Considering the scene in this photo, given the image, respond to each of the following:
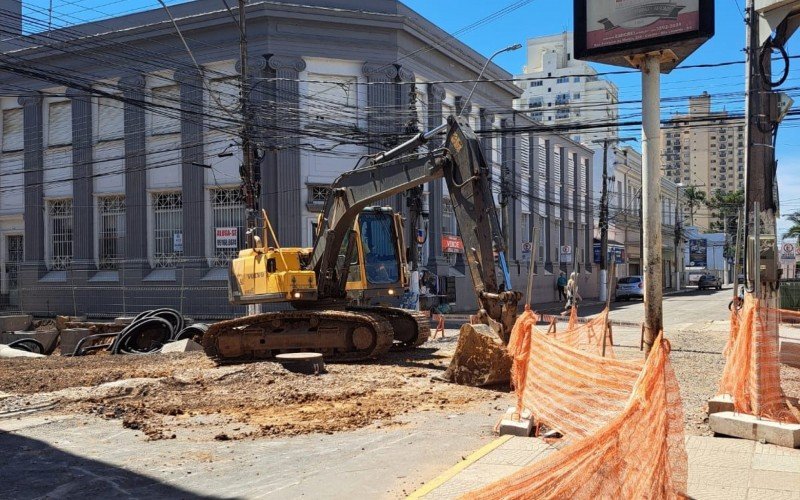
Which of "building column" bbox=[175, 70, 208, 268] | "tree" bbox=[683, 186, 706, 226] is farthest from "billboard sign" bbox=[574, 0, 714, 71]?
"tree" bbox=[683, 186, 706, 226]

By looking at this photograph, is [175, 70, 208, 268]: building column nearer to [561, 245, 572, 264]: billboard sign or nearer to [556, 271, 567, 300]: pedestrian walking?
[556, 271, 567, 300]: pedestrian walking

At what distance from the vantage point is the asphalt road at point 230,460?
6211mm

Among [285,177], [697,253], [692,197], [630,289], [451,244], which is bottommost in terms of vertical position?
[630,289]

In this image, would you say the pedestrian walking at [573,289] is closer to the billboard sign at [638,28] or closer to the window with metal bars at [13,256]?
the billboard sign at [638,28]

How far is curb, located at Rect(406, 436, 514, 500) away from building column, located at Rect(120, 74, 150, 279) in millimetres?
25402

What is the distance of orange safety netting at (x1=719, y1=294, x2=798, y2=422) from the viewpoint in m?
7.50

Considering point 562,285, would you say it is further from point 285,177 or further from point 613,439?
point 613,439

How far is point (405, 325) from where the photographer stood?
16.0 meters

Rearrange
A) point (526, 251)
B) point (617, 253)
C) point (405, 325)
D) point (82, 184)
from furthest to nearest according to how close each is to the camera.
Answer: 1. point (617, 253)
2. point (526, 251)
3. point (82, 184)
4. point (405, 325)

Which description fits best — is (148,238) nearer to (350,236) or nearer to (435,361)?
(350,236)

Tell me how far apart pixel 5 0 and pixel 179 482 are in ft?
114

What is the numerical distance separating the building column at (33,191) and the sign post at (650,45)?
3109 centimetres

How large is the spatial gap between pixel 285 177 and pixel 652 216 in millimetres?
21572

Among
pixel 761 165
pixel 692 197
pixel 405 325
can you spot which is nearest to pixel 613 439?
pixel 761 165
